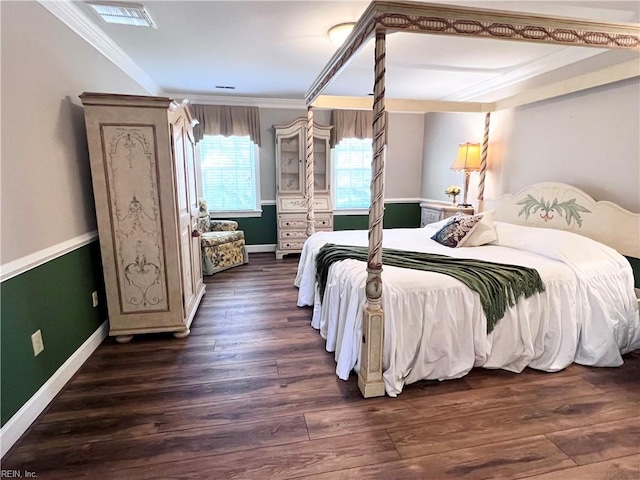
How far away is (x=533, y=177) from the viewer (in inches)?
142

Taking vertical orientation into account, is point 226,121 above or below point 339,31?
below

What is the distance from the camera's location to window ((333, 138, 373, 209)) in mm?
5863

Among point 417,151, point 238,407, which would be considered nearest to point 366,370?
point 238,407

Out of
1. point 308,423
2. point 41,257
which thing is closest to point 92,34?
point 41,257

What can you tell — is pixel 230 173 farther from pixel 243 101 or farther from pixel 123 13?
pixel 123 13

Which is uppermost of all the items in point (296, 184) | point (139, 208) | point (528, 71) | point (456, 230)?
point (528, 71)

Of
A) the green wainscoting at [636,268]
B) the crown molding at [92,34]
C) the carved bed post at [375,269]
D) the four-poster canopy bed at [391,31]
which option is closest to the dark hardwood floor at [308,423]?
the carved bed post at [375,269]

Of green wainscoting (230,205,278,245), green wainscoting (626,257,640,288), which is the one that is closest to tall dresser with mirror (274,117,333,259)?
green wainscoting (230,205,278,245)

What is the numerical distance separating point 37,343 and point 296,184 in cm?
416

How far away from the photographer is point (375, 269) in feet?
6.43

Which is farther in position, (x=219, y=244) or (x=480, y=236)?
(x=219, y=244)

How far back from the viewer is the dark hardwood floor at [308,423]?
1.59 metres

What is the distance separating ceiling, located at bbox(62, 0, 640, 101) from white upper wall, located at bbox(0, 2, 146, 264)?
0.41 m

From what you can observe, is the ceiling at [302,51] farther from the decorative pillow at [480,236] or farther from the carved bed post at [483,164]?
the decorative pillow at [480,236]
